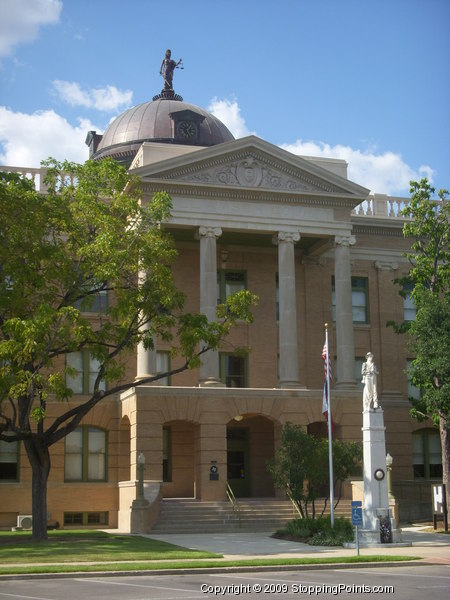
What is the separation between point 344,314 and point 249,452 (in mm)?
7854

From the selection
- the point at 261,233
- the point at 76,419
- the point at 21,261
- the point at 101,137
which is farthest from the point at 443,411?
the point at 101,137

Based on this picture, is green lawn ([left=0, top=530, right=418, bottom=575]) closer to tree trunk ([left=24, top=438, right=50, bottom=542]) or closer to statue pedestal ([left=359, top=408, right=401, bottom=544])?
tree trunk ([left=24, top=438, right=50, bottom=542])

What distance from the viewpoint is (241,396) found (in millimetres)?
39281

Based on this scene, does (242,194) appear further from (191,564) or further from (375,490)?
(191,564)

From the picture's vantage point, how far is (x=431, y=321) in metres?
37.0

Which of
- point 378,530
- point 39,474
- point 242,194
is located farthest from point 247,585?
point 242,194

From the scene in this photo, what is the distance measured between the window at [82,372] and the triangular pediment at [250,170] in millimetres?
8805

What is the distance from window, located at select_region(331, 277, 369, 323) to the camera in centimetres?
4644

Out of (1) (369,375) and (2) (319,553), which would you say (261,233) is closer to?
(1) (369,375)

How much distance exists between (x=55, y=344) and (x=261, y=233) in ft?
49.9

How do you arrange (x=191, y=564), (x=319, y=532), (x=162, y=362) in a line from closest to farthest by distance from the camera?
1. (x=191, y=564)
2. (x=319, y=532)
3. (x=162, y=362)

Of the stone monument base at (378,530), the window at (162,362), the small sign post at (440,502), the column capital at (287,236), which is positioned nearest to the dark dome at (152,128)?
the column capital at (287,236)

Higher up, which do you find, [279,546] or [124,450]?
[124,450]

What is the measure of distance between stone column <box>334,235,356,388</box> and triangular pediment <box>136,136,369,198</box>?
261 centimetres
